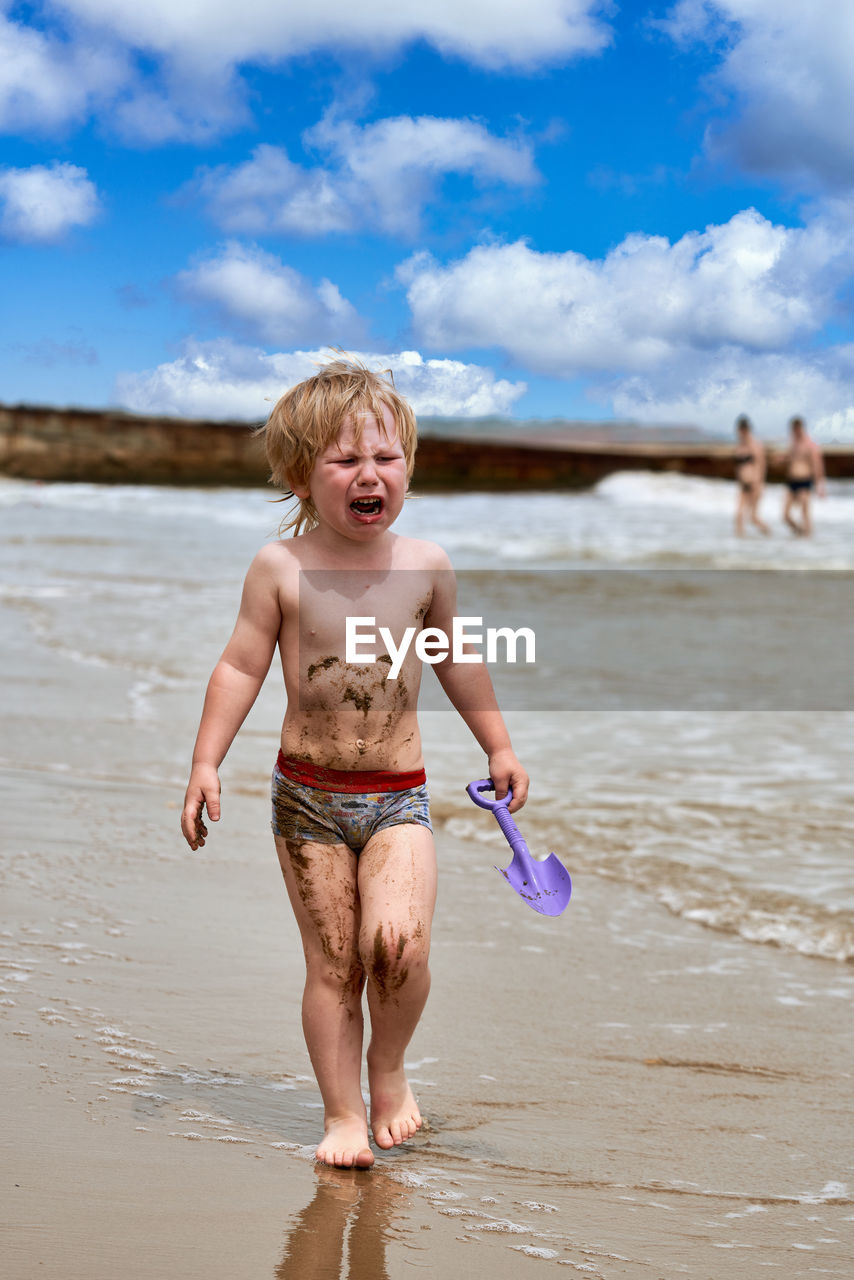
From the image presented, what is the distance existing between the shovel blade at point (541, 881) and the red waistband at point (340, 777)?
0.23 meters

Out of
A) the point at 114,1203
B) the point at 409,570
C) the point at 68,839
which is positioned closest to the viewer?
the point at 114,1203

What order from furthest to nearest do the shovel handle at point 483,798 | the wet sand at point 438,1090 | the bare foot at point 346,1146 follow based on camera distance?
the shovel handle at point 483,798 < the bare foot at point 346,1146 < the wet sand at point 438,1090

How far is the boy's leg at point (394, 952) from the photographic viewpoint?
214 centimetres

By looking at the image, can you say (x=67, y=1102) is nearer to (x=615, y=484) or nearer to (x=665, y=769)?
(x=665, y=769)

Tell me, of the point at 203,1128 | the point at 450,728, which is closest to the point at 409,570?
the point at 203,1128

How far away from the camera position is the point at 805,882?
3982 mm

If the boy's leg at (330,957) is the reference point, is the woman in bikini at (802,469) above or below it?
above

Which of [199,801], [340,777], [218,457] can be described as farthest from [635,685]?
[218,457]

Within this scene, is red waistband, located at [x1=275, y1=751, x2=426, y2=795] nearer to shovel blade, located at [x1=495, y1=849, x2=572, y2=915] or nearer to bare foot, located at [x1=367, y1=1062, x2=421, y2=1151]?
shovel blade, located at [x1=495, y1=849, x2=572, y2=915]

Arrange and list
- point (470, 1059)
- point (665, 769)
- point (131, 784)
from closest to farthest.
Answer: point (470, 1059) → point (131, 784) → point (665, 769)

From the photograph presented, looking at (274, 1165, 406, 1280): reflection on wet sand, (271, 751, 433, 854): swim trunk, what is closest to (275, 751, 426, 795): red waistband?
(271, 751, 433, 854): swim trunk

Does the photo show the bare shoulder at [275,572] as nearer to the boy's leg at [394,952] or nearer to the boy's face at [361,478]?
the boy's face at [361,478]

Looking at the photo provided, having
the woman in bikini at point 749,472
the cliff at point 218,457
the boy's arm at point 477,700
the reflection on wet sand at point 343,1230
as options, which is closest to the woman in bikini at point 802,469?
the woman in bikini at point 749,472

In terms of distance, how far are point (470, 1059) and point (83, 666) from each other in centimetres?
487
